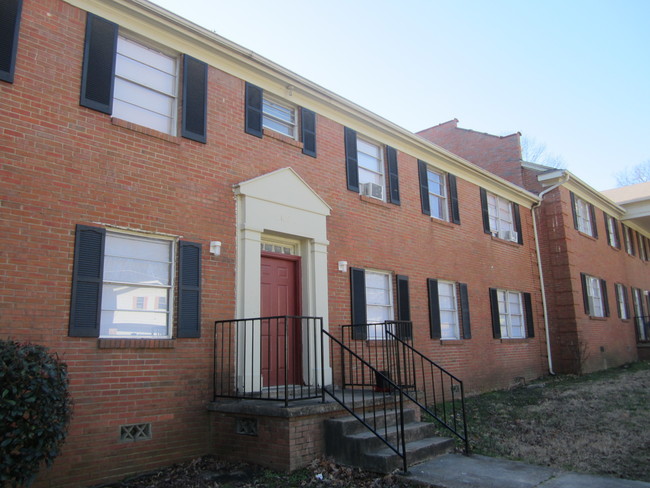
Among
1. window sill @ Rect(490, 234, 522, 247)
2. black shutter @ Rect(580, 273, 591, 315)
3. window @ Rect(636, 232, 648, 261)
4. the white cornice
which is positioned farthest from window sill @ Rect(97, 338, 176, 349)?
window @ Rect(636, 232, 648, 261)

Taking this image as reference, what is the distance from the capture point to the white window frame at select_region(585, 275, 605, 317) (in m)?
17.6

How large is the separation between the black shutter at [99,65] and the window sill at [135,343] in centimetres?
275

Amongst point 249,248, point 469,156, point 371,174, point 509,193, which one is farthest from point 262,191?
point 469,156

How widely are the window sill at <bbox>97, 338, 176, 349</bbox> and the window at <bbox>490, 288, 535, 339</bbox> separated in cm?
887

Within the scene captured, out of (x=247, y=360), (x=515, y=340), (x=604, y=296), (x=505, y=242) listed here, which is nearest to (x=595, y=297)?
(x=604, y=296)

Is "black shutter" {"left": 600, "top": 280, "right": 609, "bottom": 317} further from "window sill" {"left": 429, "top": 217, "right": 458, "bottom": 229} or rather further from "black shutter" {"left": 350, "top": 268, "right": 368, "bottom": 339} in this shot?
"black shutter" {"left": 350, "top": 268, "right": 368, "bottom": 339}

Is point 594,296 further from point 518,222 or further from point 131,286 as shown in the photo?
point 131,286

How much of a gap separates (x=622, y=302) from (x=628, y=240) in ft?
12.3

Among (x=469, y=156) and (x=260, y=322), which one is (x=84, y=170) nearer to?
(x=260, y=322)

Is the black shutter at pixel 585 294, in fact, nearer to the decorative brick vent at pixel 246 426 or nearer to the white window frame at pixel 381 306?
the white window frame at pixel 381 306

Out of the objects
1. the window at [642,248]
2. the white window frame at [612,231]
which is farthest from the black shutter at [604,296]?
the window at [642,248]

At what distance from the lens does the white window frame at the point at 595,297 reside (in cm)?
1756

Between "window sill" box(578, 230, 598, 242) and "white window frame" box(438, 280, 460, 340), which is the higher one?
"window sill" box(578, 230, 598, 242)

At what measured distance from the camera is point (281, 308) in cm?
808
